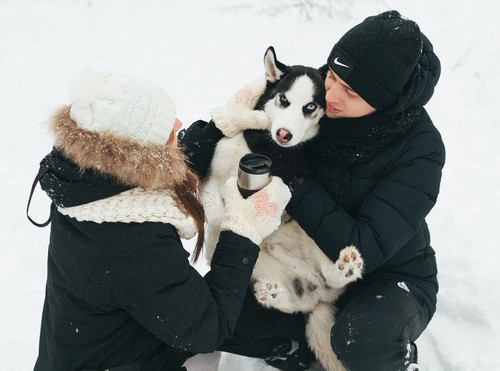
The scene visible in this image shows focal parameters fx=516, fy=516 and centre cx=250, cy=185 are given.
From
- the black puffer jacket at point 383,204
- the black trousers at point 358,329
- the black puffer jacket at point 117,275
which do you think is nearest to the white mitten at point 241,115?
the black puffer jacket at point 383,204

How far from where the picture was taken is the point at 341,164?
2.42m

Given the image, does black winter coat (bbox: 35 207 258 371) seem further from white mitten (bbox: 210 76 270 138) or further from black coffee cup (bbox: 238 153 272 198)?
white mitten (bbox: 210 76 270 138)

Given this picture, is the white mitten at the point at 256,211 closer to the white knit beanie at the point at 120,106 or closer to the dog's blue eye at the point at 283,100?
the white knit beanie at the point at 120,106

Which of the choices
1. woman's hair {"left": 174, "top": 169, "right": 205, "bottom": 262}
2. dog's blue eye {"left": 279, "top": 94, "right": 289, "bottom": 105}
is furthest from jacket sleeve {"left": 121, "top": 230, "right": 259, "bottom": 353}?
dog's blue eye {"left": 279, "top": 94, "right": 289, "bottom": 105}

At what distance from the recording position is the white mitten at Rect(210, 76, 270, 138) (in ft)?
8.27

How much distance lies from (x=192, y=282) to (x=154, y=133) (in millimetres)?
532

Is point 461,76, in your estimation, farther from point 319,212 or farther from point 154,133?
point 154,133

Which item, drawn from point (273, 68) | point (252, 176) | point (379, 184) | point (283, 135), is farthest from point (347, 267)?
point (273, 68)

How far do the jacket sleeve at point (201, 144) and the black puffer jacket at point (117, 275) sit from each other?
2.59 ft

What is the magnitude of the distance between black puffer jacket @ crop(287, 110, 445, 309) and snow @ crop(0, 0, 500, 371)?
2.32 ft

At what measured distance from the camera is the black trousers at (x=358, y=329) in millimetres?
2184

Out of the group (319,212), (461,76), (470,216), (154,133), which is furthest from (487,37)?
(154,133)

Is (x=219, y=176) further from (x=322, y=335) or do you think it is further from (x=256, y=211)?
(x=322, y=335)

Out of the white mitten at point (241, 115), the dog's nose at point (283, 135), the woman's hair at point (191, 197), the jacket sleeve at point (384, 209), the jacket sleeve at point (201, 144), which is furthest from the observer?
the jacket sleeve at point (201, 144)
